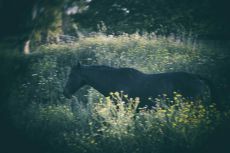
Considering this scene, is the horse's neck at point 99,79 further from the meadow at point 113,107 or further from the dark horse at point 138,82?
the meadow at point 113,107

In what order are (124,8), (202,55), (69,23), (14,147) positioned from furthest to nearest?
1. (69,23)
2. (124,8)
3. (202,55)
4. (14,147)

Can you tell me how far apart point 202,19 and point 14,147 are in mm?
10078

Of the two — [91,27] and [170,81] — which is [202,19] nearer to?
[91,27]

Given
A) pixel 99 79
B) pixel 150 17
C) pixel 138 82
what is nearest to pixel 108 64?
pixel 99 79

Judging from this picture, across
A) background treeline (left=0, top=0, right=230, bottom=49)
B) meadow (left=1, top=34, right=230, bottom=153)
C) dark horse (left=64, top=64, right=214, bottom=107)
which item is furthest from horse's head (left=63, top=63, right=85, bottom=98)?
background treeline (left=0, top=0, right=230, bottom=49)

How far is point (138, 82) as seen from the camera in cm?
1029

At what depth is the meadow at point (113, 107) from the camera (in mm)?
8828

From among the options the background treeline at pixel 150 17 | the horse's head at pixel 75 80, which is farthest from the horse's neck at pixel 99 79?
the background treeline at pixel 150 17

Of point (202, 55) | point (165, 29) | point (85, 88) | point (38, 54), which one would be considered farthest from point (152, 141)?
point (165, 29)

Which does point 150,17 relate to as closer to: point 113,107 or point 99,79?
point 99,79

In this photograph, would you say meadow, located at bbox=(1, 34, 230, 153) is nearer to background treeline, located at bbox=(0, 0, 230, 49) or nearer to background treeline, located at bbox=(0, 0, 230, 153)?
background treeline, located at bbox=(0, 0, 230, 153)

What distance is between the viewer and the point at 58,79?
44.0 ft

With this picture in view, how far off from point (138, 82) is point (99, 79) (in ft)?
3.08

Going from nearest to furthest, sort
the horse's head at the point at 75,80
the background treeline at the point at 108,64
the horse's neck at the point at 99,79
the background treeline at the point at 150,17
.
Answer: the background treeline at the point at 108,64 < the horse's neck at the point at 99,79 < the horse's head at the point at 75,80 < the background treeline at the point at 150,17
